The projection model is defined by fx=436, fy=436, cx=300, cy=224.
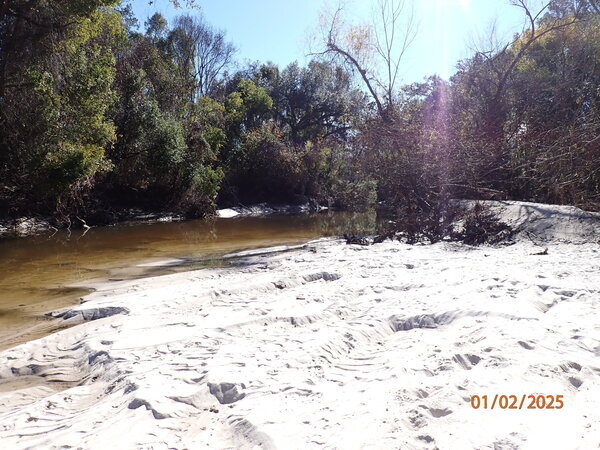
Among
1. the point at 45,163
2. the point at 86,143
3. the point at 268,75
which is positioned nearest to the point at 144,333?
A: the point at 45,163

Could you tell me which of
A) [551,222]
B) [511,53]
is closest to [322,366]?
[551,222]

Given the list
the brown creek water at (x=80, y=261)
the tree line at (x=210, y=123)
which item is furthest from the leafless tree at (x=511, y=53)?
the brown creek water at (x=80, y=261)

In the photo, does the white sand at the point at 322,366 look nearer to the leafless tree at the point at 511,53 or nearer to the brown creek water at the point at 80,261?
the brown creek water at the point at 80,261

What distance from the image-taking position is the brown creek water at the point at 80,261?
5.11 metres

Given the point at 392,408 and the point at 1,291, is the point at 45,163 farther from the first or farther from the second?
the point at 392,408

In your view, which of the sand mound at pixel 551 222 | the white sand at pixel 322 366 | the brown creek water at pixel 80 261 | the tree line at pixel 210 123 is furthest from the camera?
the tree line at pixel 210 123

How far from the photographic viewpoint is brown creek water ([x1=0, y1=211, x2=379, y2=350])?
511 centimetres

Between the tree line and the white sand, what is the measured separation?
5.16 m

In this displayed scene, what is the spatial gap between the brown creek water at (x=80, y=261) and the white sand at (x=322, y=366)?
0.60 meters

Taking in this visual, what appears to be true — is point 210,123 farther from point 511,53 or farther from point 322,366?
point 322,366

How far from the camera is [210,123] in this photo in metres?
24.9

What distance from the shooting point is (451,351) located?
3.02 meters

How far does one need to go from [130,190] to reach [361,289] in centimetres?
1914
